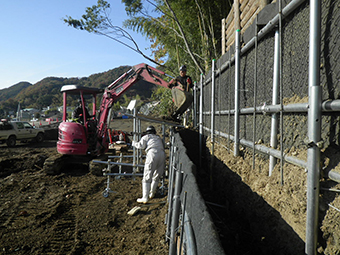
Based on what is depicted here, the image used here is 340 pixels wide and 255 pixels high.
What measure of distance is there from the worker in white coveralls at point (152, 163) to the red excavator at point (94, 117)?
2566 mm

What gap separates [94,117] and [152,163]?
14.9ft

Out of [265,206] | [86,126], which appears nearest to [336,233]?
[265,206]

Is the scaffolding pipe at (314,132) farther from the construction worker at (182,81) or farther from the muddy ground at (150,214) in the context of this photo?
the construction worker at (182,81)

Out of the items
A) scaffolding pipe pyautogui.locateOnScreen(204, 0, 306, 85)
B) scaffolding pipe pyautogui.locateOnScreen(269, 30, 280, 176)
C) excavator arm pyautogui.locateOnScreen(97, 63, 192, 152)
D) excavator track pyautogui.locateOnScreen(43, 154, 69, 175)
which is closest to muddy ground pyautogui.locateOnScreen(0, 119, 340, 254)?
scaffolding pipe pyautogui.locateOnScreen(269, 30, 280, 176)

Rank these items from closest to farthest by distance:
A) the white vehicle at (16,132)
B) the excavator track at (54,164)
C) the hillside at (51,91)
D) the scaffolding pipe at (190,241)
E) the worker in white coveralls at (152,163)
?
the scaffolding pipe at (190,241) < the worker in white coveralls at (152,163) < the excavator track at (54,164) < the white vehicle at (16,132) < the hillside at (51,91)

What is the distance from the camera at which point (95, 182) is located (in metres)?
7.72

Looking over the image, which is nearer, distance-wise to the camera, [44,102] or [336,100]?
[336,100]

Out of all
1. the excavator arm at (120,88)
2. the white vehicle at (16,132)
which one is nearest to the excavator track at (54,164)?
the excavator arm at (120,88)

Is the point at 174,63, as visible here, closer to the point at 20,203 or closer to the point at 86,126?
the point at 86,126

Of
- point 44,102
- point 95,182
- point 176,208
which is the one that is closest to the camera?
point 176,208

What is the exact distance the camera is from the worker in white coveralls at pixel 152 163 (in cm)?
611

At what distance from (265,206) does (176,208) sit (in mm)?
962

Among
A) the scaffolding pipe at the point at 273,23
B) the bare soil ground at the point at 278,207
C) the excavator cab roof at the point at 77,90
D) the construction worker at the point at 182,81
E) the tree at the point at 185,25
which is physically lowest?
the bare soil ground at the point at 278,207

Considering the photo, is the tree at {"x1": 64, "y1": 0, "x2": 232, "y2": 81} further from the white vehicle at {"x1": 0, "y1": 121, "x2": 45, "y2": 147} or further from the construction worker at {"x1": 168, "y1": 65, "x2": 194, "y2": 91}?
the white vehicle at {"x1": 0, "y1": 121, "x2": 45, "y2": 147}
